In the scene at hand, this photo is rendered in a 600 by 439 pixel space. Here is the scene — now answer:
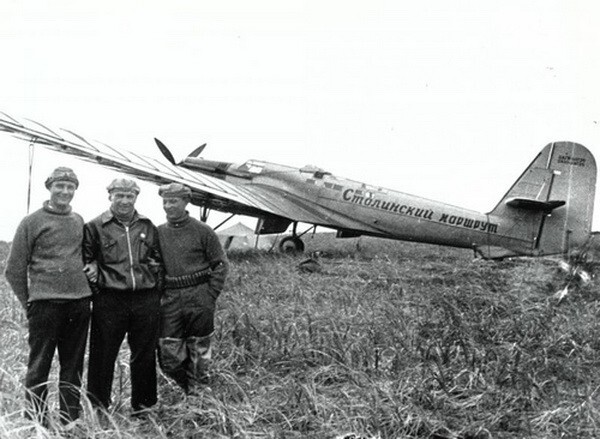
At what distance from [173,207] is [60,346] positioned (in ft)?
3.85

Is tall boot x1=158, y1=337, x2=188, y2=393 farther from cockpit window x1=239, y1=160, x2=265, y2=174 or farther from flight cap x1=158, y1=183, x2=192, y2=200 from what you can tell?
cockpit window x1=239, y1=160, x2=265, y2=174

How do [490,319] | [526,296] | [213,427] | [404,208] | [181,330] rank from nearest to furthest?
[213,427], [181,330], [490,319], [526,296], [404,208]

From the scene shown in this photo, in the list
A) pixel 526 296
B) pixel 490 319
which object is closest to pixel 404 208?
pixel 526 296

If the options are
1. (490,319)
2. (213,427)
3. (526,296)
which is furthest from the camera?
(526,296)

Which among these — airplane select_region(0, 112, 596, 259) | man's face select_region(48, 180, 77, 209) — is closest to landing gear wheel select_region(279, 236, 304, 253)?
airplane select_region(0, 112, 596, 259)

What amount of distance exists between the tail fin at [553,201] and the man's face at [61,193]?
413 inches

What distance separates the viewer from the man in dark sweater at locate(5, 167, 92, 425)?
11.9 ft

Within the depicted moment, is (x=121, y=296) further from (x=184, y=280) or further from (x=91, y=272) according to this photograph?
(x=184, y=280)

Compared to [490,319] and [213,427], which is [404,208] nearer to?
[490,319]

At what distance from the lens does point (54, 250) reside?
3705mm

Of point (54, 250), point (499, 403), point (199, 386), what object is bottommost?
point (199, 386)

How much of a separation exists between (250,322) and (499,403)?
2587mm

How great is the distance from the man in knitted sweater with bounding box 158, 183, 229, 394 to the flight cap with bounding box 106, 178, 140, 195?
0.26 m

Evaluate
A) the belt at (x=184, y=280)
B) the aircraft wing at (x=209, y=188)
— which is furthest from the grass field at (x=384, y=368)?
the aircraft wing at (x=209, y=188)
